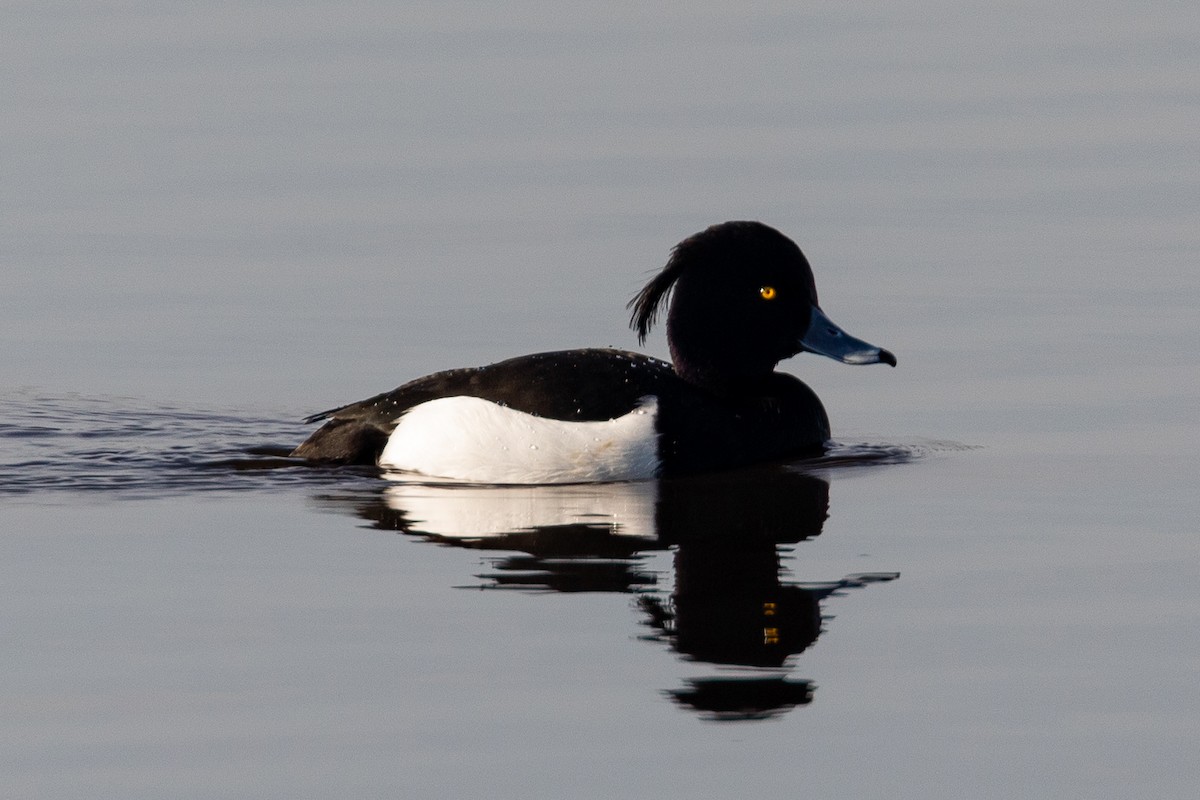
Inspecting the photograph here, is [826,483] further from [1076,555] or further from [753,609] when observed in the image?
[753,609]

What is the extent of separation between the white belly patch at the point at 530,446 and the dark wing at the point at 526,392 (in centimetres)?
5

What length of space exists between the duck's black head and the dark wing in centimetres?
20

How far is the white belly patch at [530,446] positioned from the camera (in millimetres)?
7926

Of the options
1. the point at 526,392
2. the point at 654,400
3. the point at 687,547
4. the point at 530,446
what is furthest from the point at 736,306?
the point at 687,547

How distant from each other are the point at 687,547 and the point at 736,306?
2181mm

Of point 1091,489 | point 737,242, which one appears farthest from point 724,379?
point 1091,489

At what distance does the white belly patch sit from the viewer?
26.0 ft

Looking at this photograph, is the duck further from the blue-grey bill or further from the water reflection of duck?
the water reflection of duck

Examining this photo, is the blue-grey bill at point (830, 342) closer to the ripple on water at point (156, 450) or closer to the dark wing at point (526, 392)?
the ripple on water at point (156, 450)

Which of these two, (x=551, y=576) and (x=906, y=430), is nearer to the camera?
(x=551, y=576)

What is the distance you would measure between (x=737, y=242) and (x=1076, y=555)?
101 inches

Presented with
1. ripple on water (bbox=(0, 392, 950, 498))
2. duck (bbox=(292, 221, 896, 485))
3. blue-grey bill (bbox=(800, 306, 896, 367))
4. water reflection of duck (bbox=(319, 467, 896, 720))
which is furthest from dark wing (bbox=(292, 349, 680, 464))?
blue-grey bill (bbox=(800, 306, 896, 367))

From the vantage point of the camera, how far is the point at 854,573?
20.3 feet

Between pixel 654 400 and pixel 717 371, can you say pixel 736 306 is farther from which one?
pixel 654 400
